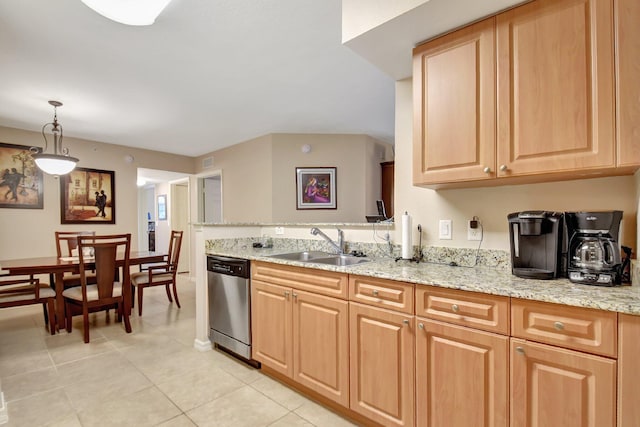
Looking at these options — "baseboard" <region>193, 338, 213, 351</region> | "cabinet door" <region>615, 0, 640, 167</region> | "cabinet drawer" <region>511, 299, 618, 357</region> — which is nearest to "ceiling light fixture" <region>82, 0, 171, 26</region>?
"cabinet door" <region>615, 0, 640, 167</region>

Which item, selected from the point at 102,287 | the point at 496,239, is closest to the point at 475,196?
the point at 496,239

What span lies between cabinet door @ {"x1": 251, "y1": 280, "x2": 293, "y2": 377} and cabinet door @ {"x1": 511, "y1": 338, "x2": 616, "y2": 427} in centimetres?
130

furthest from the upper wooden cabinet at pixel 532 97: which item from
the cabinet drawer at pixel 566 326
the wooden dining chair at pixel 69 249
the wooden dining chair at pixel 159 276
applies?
the wooden dining chair at pixel 69 249

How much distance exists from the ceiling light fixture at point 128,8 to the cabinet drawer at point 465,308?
1.93 meters

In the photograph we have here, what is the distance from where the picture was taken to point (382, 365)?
1.56 meters

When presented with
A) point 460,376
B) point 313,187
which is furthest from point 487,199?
point 313,187

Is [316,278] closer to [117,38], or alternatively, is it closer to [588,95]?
[588,95]

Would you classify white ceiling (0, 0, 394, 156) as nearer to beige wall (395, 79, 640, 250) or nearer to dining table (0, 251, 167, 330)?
beige wall (395, 79, 640, 250)

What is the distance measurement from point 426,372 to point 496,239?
85cm

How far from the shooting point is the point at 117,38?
6.86ft

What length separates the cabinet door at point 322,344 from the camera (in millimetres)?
1737

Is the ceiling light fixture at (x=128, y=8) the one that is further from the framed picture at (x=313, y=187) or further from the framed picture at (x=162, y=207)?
the framed picture at (x=162, y=207)

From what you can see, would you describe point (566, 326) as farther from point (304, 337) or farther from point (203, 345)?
point (203, 345)

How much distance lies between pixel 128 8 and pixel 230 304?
203 centimetres
